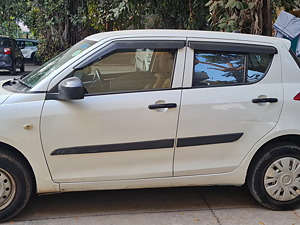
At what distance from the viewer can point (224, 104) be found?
3.65m

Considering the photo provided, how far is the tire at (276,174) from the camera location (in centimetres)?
382

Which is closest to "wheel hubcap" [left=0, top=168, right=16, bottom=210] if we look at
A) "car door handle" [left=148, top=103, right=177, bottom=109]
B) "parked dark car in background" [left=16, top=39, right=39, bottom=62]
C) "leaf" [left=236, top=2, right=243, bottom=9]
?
"car door handle" [left=148, top=103, right=177, bottom=109]

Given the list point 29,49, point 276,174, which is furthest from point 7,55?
point 276,174

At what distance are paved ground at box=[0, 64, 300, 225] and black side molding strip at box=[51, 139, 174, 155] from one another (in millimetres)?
659

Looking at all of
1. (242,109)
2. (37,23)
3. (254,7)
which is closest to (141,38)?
(242,109)

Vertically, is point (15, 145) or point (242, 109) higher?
point (242, 109)

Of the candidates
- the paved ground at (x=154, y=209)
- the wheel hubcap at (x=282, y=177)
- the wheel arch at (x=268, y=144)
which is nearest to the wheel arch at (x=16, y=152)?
the paved ground at (x=154, y=209)

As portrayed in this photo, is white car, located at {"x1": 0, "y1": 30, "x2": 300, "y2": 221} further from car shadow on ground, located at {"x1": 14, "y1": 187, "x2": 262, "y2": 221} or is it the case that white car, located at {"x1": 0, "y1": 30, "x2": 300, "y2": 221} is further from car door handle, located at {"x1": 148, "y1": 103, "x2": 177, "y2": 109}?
car shadow on ground, located at {"x1": 14, "y1": 187, "x2": 262, "y2": 221}

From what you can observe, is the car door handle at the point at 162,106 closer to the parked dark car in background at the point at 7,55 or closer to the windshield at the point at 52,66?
the windshield at the point at 52,66

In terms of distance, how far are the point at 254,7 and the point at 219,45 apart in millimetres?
3157

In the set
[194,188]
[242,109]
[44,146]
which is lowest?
[194,188]

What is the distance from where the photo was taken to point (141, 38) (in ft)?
12.1

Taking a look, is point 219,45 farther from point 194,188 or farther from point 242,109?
point 194,188

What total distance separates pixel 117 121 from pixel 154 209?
102 centimetres
